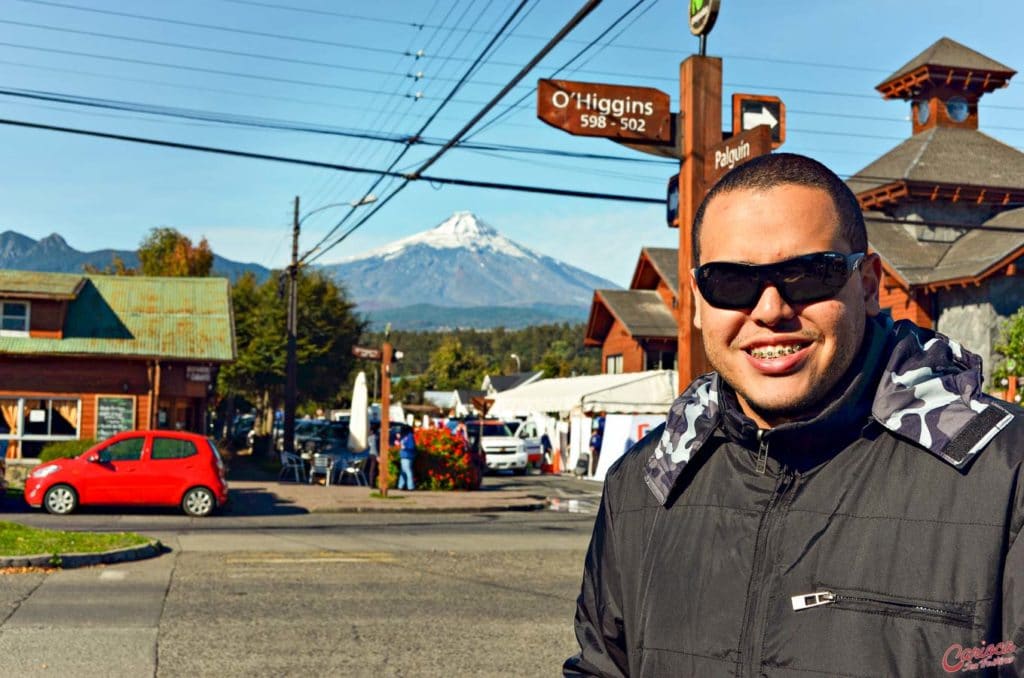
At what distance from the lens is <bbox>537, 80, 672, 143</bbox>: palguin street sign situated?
461 inches

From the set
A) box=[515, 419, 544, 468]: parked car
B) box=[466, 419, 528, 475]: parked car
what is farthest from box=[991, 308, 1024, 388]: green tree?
box=[515, 419, 544, 468]: parked car

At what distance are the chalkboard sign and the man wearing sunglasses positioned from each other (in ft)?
101

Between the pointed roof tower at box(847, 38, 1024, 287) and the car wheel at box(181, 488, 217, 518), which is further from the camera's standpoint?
the pointed roof tower at box(847, 38, 1024, 287)

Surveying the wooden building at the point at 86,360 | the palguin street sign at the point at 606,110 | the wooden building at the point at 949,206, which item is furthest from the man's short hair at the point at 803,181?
the wooden building at the point at 86,360

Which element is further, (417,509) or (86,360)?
(86,360)

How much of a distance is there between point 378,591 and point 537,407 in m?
29.8

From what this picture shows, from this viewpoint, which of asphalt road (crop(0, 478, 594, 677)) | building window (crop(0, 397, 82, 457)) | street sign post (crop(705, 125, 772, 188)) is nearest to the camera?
asphalt road (crop(0, 478, 594, 677))

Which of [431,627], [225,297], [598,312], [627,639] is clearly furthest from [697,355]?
[598,312]

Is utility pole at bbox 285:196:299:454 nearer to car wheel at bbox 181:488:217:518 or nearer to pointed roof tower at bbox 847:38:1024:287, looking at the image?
car wheel at bbox 181:488:217:518

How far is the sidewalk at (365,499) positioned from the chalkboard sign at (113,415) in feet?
11.0

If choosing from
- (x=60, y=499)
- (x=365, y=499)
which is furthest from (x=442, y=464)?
(x=60, y=499)

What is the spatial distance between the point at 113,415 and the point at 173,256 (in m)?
35.2

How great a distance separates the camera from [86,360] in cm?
3139

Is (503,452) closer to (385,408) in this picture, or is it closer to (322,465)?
(322,465)
